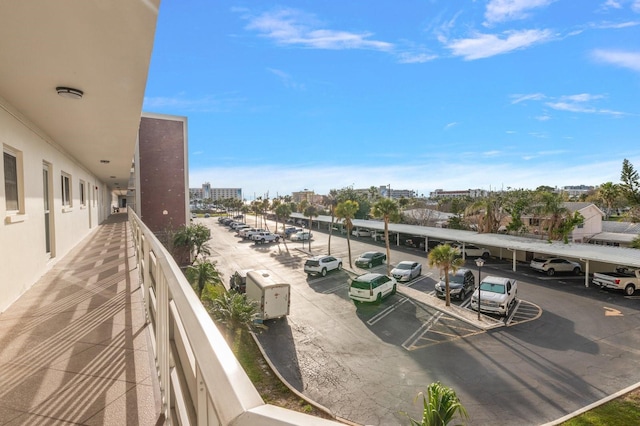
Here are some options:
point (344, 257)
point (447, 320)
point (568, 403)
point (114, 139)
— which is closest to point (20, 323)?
point (114, 139)

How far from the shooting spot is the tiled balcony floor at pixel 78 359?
2.13 meters

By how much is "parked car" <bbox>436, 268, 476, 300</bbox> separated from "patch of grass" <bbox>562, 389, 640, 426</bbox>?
906 cm

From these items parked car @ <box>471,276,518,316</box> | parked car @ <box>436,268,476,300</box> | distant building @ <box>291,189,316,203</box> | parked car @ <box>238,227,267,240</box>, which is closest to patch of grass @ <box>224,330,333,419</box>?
parked car @ <box>471,276,518,316</box>

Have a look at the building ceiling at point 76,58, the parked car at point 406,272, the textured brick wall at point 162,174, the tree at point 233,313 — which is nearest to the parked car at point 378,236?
the parked car at point 406,272

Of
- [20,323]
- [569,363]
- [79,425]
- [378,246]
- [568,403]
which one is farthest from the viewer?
[378,246]

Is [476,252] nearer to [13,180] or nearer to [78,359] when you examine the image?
[13,180]

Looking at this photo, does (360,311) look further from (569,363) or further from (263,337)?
(569,363)

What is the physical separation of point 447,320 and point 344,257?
51.1ft

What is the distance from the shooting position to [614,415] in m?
8.64

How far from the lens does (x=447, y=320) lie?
1541 centimetres

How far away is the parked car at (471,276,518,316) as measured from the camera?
1530 centimetres

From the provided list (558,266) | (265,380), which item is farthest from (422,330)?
(558,266)

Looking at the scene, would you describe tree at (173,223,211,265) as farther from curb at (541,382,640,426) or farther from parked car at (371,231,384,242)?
curb at (541,382,640,426)

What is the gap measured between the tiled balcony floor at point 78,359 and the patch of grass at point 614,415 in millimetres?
10522
